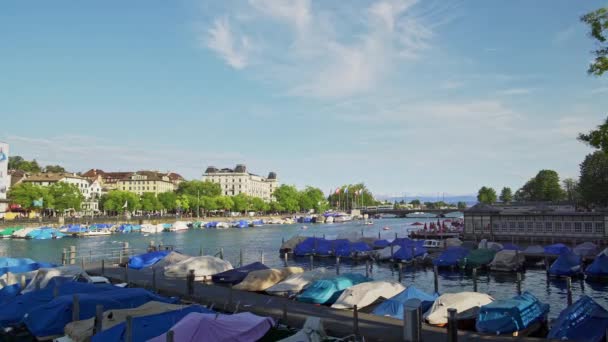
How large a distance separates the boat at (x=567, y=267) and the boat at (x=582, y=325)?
2602cm

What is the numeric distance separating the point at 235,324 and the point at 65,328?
8.19m

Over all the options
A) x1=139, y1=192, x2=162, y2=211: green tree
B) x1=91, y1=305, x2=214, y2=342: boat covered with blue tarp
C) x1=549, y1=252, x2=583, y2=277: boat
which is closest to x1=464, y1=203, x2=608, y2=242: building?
x1=549, y1=252, x2=583, y2=277: boat

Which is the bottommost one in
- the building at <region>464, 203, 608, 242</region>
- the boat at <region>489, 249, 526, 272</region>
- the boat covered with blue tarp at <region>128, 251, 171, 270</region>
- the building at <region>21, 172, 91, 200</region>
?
the boat at <region>489, 249, 526, 272</region>

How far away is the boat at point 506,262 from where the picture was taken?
50031 mm

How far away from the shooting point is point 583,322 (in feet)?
67.8

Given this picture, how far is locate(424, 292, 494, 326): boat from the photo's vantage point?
23750 millimetres

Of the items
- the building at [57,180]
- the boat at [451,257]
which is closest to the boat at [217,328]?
the boat at [451,257]

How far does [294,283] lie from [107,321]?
13.3m

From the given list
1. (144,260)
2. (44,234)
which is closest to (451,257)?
(144,260)

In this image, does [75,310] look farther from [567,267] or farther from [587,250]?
[587,250]

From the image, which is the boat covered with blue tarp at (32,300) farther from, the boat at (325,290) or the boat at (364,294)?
the boat at (364,294)

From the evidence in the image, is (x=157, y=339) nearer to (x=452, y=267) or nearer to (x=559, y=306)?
(x=559, y=306)

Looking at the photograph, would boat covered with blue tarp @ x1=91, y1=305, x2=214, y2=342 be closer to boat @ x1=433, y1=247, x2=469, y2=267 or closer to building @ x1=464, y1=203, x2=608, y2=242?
boat @ x1=433, y1=247, x2=469, y2=267

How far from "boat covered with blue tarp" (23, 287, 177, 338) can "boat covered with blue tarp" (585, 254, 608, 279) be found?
1513 inches
